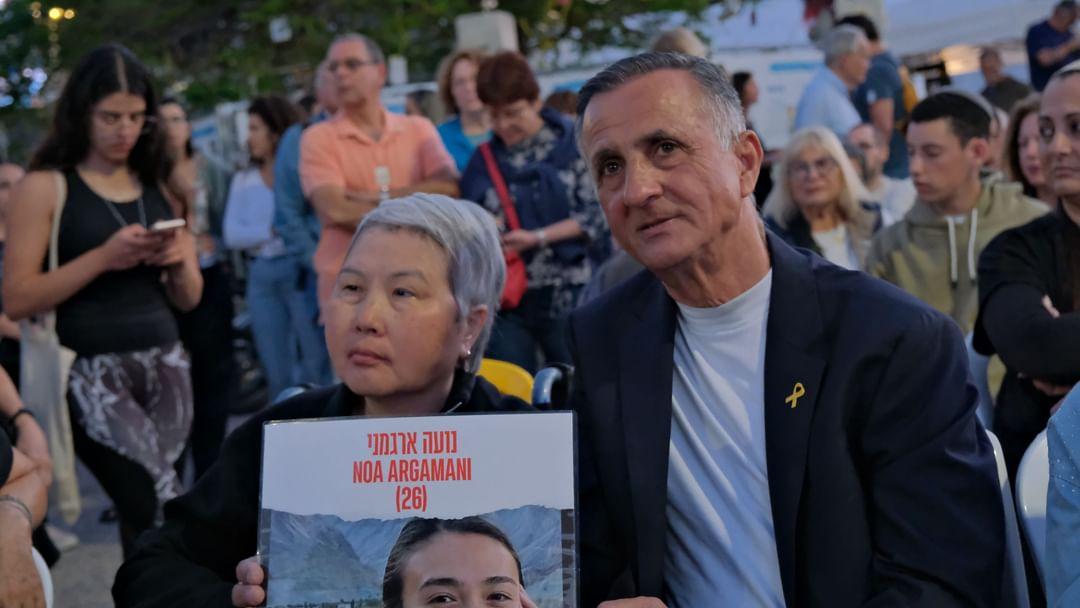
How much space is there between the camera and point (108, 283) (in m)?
4.09

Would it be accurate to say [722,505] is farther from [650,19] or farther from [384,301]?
[650,19]

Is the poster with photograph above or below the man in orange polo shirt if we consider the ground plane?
below

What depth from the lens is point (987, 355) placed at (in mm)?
3510

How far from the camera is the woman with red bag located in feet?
17.4

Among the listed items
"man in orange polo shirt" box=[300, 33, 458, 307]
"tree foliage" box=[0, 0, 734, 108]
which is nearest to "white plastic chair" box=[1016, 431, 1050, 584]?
"man in orange polo shirt" box=[300, 33, 458, 307]

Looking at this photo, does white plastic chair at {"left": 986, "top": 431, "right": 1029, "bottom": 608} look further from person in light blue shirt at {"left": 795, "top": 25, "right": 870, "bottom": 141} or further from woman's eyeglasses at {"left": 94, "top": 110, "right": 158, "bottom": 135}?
person in light blue shirt at {"left": 795, "top": 25, "right": 870, "bottom": 141}

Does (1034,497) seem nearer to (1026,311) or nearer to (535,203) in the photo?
(1026,311)

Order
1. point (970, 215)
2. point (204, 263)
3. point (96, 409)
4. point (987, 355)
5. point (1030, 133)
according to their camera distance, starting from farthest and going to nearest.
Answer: point (204, 263)
point (1030, 133)
point (970, 215)
point (96, 409)
point (987, 355)

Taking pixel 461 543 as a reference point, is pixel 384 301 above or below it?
above

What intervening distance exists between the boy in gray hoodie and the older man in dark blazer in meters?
2.45

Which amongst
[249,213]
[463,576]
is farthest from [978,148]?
[249,213]

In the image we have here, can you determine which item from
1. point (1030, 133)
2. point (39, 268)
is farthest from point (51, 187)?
point (1030, 133)

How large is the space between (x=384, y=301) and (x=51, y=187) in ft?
6.63

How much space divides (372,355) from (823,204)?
360 centimetres
